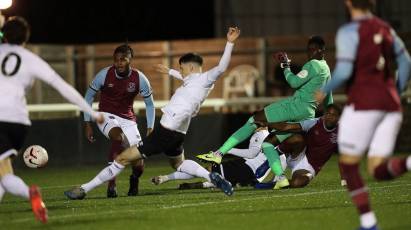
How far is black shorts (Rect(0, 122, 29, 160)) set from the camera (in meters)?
10.1

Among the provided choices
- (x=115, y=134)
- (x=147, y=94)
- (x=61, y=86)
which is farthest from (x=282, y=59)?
(x=61, y=86)

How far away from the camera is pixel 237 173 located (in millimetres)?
14281

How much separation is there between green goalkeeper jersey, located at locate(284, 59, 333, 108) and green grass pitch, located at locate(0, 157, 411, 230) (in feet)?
4.05

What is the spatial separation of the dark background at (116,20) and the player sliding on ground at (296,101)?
56.3ft

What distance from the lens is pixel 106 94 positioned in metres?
14.0

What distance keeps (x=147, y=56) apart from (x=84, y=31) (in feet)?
20.2

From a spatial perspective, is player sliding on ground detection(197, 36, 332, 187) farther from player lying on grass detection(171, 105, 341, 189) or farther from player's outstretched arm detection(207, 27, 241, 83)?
player's outstretched arm detection(207, 27, 241, 83)

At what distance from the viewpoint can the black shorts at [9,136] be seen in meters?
10.1

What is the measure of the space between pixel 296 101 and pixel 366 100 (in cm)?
518

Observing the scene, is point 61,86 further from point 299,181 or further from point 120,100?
point 299,181

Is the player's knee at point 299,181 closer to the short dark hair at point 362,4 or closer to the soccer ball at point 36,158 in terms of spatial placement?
the soccer ball at point 36,158

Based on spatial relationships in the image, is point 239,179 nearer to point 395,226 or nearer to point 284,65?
point 284,65

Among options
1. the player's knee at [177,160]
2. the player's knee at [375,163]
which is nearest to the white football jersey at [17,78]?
the player's knee at [375,163]

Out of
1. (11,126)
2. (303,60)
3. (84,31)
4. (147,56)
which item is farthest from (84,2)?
(11,126)
